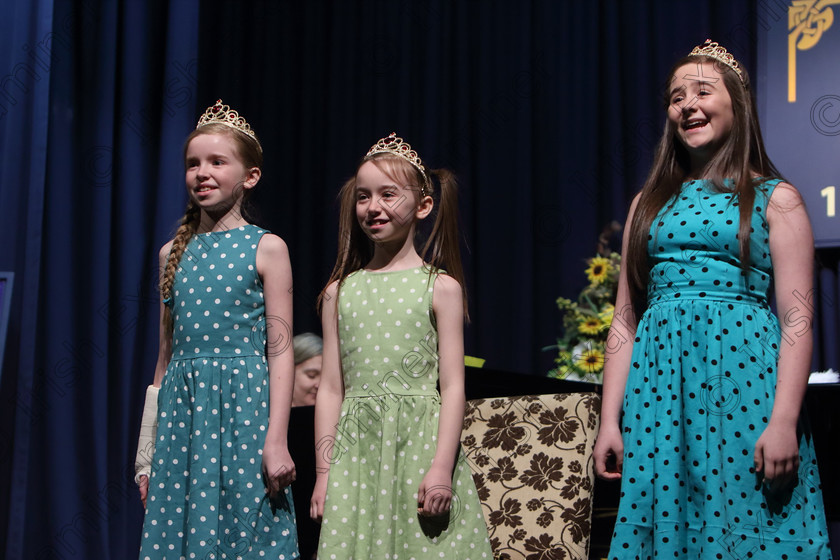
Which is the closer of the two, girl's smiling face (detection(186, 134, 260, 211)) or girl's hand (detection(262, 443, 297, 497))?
girl's hand (detection(262, 443, 297, 497))

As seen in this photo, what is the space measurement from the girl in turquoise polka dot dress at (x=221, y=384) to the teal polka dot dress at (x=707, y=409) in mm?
739

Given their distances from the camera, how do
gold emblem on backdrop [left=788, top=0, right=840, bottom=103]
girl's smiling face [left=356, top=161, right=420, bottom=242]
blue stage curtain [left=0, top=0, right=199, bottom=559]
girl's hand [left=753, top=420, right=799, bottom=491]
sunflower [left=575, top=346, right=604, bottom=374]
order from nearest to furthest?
1. girl's hand [left=753, top=420, right=799, bottom=491]
2. girl's smiling face [left=356, top=161, right=420, bottom=242]
3. blue stage curtain [left=0, top=0, right=199, bottom=559]
4. sunflower [left=575, top=346, right=604, bottom=374]
5. gold emblem on backdrop [left=788, top=0, right=840, bottom=103]

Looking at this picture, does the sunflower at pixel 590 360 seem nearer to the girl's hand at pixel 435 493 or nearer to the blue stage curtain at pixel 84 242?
the blue stage curtain at pixel 84 242

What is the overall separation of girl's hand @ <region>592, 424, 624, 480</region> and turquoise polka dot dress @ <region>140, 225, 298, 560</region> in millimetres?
669

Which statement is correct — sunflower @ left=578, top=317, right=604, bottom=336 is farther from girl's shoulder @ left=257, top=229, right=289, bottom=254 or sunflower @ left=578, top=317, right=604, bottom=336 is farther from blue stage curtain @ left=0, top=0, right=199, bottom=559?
girl's shoulder @ left=257, top=229, right=289, bottom=254

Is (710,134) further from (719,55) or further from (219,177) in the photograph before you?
(219,177)

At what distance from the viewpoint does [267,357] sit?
87.5 inches

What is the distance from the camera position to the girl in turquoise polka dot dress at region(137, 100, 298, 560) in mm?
2072

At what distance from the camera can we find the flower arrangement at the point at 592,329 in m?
3.64

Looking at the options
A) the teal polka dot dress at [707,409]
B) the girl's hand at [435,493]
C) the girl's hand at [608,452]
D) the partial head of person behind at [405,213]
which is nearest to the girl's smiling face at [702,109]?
the teal polka dot dress at [707,409]

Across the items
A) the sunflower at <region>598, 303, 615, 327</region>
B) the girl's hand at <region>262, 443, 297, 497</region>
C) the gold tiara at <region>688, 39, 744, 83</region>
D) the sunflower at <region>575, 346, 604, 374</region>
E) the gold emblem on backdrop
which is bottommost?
the girl's hand at <region>262, 443, 297, 497</region>

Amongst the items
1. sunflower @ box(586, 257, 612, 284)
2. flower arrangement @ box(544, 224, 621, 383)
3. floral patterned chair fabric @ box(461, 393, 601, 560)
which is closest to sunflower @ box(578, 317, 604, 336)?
flower arrangement @ box(544, 224, 621, 383)

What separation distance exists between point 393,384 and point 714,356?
67 centimetres

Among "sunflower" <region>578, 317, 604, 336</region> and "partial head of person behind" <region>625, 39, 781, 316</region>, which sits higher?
"partial head of person behind" <region>625, 39, 781, 316</region>
